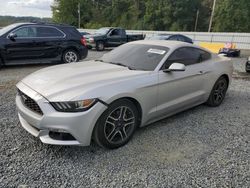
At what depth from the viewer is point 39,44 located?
8336 millimetres

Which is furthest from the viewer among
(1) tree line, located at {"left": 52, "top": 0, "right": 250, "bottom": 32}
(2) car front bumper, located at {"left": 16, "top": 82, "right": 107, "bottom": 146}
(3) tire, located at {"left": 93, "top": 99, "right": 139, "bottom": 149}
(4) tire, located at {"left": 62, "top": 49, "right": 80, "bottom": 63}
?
(1) tree line, located at {"left": 52, "top": 0, "right": 250, "bottom": 32}

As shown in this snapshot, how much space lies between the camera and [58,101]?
9.01 ft

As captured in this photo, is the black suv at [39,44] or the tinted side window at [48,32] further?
the tinted side window at [48,32]

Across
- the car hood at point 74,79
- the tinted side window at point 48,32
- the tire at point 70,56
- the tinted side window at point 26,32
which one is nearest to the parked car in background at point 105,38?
the tire at point 70,56

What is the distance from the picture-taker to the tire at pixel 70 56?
29.9 feet

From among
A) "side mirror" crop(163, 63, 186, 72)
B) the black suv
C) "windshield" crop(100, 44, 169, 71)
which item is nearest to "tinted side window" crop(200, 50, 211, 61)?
"windshield" crop(100, 44, 169, 71)

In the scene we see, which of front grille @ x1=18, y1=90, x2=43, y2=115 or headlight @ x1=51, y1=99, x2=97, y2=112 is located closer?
headlight @ x1=51, y1=99, x2=97, y2=112

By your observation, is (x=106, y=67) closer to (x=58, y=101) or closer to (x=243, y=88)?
(x=58, y=101)

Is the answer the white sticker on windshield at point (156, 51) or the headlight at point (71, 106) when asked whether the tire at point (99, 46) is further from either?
the headlight at point (71, 106)

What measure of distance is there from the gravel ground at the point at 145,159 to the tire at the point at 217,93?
0.80 meters

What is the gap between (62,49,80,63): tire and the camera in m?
9.13

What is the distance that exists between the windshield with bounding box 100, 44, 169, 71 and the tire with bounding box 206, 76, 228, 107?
1713 millimetres

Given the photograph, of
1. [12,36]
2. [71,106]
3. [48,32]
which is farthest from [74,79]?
[48,32]

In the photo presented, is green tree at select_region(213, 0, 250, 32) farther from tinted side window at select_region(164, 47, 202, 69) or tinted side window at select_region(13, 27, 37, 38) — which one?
tinted side window at select_region(164, 47, 202, 69)
